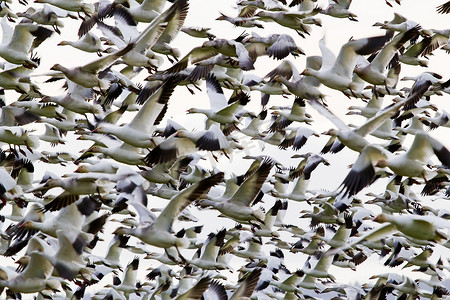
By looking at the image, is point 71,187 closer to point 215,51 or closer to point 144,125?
point 144,125

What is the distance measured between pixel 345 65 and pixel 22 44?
16.3 feet

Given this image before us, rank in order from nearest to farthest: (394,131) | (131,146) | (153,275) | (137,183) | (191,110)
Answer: (137,183), (131,146), (191,110), (394,131), (153,275)

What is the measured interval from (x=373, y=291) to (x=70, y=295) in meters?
5.79

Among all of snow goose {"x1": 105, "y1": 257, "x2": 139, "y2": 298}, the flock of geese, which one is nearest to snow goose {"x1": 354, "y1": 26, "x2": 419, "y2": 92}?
the flock of geese

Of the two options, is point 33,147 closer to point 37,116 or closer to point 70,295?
point 37,116

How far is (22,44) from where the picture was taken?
14180 mm

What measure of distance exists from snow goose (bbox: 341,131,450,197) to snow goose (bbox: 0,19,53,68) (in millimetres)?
5654

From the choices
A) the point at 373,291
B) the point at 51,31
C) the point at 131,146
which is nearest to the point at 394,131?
the point at 373,291

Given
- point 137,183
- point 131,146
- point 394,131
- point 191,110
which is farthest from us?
point 394,131

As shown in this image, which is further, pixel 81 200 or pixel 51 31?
pixel 51 31

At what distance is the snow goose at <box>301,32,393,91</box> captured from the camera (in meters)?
13.0

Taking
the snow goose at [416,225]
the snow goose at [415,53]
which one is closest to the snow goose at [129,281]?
the snow goose at [415,53]

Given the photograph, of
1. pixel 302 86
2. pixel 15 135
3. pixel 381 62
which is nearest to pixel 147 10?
pixel 302 86

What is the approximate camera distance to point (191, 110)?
14.4 m
